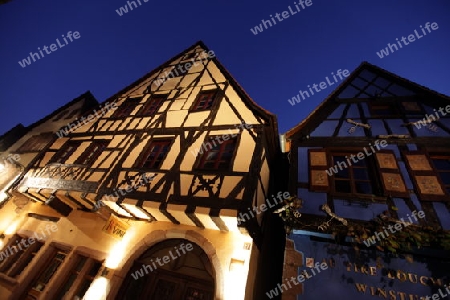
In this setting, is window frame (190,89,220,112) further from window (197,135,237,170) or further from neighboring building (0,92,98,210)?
neighboring building (0,92,98,210)

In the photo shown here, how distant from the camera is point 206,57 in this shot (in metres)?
10.2

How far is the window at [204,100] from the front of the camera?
321 inches

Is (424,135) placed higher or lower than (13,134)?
lower

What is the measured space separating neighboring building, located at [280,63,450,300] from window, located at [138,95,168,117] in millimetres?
5202

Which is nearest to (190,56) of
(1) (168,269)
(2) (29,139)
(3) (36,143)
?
(1) (168,269)

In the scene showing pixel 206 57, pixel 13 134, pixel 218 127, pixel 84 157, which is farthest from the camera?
A: pixel 13 134

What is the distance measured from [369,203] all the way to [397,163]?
4.35ft

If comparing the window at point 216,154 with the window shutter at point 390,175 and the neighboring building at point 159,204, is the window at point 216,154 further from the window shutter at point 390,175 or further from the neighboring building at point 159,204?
the window shutter at point 390,175

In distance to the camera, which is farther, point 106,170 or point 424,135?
point 106,170

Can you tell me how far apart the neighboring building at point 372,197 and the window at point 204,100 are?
2919 millimetres

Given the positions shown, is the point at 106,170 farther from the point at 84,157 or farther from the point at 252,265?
the point at 252,265

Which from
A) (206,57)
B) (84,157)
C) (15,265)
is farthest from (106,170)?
(206,57)

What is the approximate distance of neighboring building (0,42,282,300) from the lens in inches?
209

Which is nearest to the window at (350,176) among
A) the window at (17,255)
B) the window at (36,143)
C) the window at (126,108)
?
the window at (126,108)
